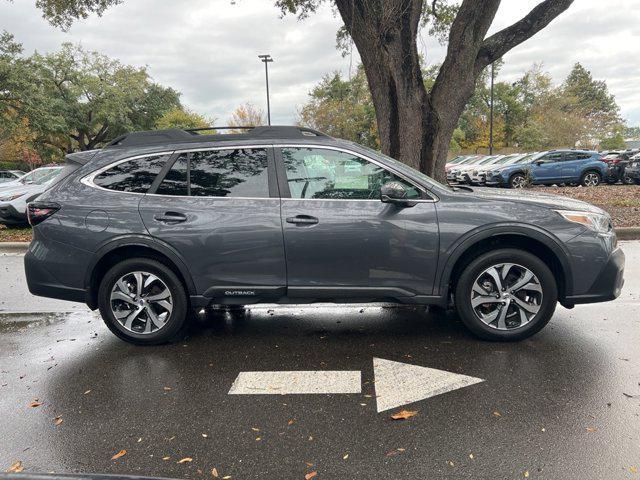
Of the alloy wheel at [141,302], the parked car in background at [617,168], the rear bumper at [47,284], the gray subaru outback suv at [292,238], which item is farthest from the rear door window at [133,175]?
the parked car in background at [617,168]

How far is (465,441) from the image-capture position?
8.71 ft

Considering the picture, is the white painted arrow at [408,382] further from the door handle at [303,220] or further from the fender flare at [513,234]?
the door handle at [303,220]

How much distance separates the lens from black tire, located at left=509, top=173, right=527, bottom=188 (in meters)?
19.0

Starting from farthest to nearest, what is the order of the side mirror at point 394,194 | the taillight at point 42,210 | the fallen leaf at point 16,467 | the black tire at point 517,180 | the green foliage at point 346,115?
the green foliage at point 346,115 → the black tire at point 517,180 → the taillight at point 42,210 → the side mirror at point 394,194 → the fallen leaf at point 16,467

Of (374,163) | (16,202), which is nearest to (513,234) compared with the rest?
(374,163)

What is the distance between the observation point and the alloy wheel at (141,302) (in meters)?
4.11

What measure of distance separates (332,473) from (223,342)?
2163 mm

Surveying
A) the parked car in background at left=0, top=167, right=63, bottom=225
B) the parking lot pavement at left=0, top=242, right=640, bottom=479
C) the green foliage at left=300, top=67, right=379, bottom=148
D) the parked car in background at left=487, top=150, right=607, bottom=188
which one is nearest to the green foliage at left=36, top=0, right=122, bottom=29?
the parked car in background at left=0, top=167, right=63, bottom=225

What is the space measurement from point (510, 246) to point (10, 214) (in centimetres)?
1166

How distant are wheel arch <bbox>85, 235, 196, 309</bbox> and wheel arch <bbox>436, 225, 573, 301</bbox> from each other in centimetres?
228

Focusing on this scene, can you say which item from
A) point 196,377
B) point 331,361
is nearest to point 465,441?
point 331,361

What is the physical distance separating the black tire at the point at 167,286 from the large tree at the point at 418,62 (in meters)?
6.09

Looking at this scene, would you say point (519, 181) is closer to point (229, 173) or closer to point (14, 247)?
point (229, 173)

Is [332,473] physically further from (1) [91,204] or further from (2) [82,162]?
(2) [82,162]
